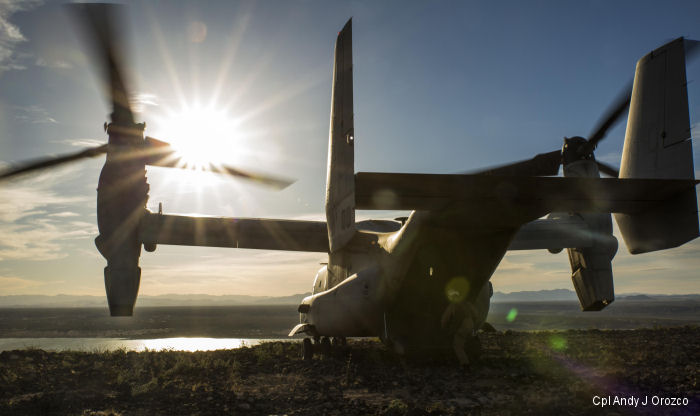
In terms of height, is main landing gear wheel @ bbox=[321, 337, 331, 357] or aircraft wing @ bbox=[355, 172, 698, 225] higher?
aircraft wing @ bbox=[355, 172, 698, 225]

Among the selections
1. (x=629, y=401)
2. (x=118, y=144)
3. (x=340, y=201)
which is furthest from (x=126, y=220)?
(x=629, y=401)

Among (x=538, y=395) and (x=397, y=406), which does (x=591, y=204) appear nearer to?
(x=538, y=395)

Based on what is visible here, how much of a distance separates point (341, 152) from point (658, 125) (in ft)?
21.3

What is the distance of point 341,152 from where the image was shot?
909 centimetres

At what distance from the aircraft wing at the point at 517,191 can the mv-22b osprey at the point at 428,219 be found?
0.02m

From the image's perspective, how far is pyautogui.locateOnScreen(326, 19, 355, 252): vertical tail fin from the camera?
8.19m

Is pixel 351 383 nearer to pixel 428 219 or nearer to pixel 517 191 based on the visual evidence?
pixel 428 219

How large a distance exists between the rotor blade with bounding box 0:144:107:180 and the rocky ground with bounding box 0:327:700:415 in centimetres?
471

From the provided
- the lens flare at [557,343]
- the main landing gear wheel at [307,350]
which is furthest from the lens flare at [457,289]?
the lens flare at [557,343]

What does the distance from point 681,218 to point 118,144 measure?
13610mm

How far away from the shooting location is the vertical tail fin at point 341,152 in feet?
26.9

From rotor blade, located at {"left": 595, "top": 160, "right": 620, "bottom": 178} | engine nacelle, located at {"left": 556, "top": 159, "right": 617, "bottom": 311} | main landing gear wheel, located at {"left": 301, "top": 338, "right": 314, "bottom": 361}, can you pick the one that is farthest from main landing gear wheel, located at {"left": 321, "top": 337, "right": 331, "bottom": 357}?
rotor blade, located at {"left": 595, "top": 160, "right": 620, "bottom": 178}

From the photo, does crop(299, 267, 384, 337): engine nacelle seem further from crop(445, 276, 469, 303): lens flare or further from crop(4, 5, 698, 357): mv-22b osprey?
crop(445, 276, 469, 303): lens flare

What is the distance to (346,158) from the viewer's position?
8594 mm
